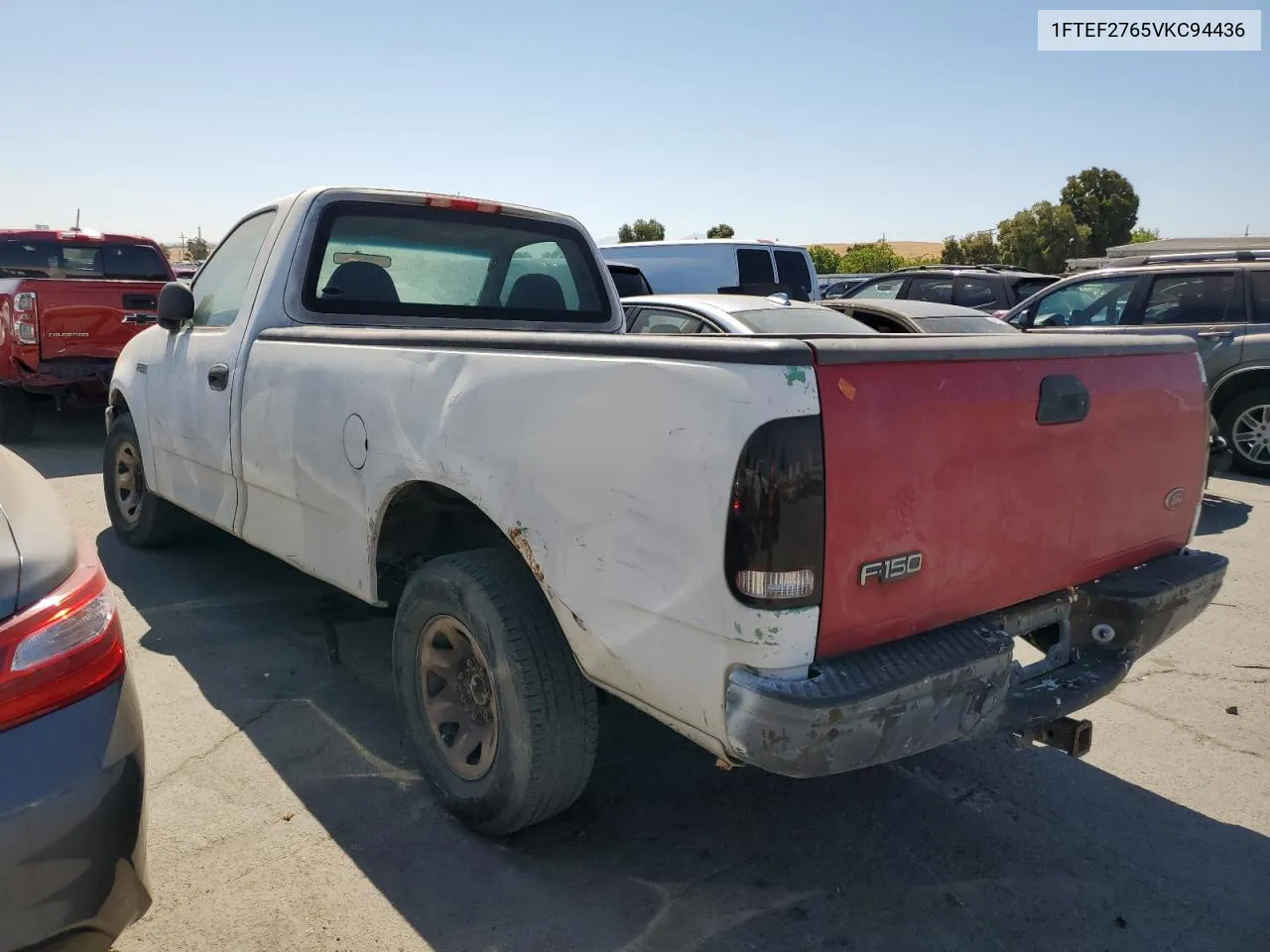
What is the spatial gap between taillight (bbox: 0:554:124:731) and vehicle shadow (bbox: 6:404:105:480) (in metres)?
6.11

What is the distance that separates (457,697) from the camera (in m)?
2.98

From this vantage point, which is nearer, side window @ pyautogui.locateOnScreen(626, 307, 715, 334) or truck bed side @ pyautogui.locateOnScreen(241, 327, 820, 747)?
truck bed side @ pyautogui.locateOnScreen(241, 327, 820, 747)

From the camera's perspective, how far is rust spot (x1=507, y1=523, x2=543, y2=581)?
249 centimetres

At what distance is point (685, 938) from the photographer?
97.7 inches

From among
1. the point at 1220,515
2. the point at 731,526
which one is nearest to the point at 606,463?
the point at 731,526

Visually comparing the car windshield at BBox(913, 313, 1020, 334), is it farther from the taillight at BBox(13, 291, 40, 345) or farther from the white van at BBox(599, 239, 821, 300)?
the taillight at BBox(13, 291, 40, 345)

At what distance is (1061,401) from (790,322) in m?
4.28

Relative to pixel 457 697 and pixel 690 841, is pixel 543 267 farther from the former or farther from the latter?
pixel 690 841

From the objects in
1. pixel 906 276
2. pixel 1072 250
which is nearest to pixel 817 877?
pixel 906 276

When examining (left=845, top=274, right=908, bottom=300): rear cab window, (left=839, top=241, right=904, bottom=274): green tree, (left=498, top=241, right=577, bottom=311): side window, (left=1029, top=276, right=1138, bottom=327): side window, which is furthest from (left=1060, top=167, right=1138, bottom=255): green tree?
(left=498, top=241, right=577, bottom=311): side window

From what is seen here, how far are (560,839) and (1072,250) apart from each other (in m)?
51.3

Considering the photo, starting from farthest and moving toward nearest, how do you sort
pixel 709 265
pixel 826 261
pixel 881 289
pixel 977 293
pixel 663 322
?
pixel 826 261
pixel 881 289
pixel 977 293
pixel 709 265
pixel 663 322

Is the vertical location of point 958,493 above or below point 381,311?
below

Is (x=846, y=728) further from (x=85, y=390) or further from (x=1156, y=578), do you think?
(x=85, y=390)
